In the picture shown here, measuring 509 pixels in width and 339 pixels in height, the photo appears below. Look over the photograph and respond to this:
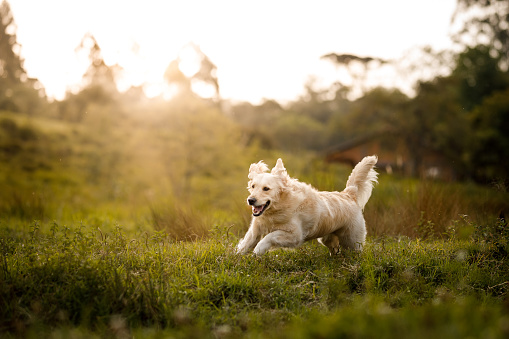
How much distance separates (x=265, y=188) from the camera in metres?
6.31

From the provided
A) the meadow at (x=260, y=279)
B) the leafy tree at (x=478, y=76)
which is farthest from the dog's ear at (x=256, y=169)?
the leafy tree at (x=478, y=76)

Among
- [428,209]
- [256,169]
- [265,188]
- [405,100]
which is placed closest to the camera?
[265,188]

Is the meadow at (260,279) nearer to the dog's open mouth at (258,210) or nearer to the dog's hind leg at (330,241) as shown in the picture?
the dog's hind leg at (330,241)

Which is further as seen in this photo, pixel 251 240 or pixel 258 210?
pixel 251 240

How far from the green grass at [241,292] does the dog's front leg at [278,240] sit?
0.45 ft

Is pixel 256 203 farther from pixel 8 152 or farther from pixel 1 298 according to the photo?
pixel 8 152

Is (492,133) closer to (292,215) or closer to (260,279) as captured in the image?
(292,215)

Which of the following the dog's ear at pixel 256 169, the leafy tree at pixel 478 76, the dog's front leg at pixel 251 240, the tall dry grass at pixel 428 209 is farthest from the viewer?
the leafy tree at pixel 478 76

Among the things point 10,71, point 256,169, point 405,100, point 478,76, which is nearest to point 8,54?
point 10,71

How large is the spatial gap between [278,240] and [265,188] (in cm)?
82

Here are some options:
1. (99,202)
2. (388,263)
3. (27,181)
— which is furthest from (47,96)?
(388,263)

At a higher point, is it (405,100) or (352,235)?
(405,100)

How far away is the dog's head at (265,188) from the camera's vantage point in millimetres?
6098

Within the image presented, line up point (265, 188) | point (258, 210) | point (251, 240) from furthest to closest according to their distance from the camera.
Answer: point (251, 240)
point (265, 188)
point (258, 210)
